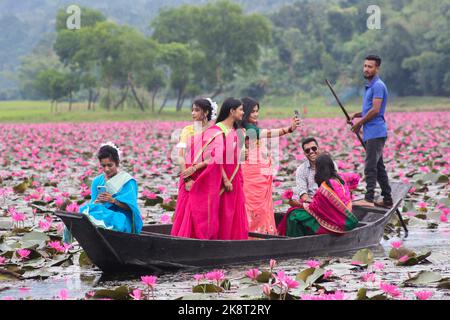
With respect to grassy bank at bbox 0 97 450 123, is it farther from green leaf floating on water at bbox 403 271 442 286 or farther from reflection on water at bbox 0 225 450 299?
green leaf floating on water at bbox 403 271 442 286

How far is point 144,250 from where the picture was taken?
6984 millimetres

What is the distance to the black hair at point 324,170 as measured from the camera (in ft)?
26.8

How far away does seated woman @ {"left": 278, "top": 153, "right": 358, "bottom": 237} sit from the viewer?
8.15 metres

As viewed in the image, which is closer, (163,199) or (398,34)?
(163,199)

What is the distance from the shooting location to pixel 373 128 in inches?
373

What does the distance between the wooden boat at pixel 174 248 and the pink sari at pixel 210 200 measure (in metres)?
0.30

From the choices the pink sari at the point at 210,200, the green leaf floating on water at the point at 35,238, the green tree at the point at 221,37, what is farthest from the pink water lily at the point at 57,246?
the green tree at the point at 221,37

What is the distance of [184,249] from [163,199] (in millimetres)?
Result: 4421

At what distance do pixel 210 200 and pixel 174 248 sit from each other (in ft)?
2.10

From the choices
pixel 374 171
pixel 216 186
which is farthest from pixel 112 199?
pixel 374 171

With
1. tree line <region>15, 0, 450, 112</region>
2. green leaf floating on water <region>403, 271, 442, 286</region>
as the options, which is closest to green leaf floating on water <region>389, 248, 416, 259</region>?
green leaf floating on water <region>403, 271, 442, 286</region>

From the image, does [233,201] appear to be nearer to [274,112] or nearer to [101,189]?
Result: [101,189]

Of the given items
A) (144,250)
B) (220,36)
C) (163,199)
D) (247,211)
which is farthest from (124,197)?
(220,36)
